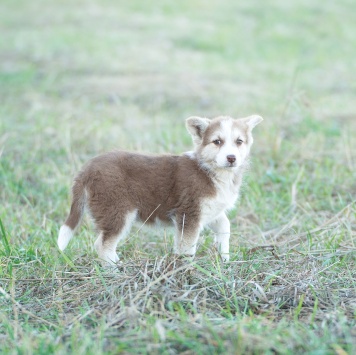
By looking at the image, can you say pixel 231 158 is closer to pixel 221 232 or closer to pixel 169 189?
pixel 169 189

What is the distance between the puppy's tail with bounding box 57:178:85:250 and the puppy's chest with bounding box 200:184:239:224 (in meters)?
0.98

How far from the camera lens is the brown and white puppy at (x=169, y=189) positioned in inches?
202

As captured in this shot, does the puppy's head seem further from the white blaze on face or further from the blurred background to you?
the blurred background

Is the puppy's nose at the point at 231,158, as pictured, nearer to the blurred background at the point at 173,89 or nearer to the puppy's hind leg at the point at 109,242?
the puppy's hind leg at the point at 109,242

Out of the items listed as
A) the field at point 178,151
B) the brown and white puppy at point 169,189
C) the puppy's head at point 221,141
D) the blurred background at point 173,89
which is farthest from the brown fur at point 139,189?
the blurred background at point 173,89

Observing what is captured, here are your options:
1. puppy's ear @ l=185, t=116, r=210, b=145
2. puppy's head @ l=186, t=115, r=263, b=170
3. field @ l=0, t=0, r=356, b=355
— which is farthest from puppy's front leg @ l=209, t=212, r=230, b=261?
puppy's ear @ l=185, t=116, r=210, b=145

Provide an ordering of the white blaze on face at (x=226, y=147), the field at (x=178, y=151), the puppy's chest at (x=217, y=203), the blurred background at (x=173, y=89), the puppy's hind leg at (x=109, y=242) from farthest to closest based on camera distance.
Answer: the blurred background at (x=173, y=89), the puppy's chest at (x=217, y=203), the white blaze on face at (x=226, y=147), the puppy's hind leg at (x=109, y=242), the field at (x=178, y=151)

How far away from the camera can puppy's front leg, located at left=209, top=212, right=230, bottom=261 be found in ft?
17.5

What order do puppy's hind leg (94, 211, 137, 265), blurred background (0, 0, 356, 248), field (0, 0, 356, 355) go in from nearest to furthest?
field (0, 0, 356, 355) → puppy's hind leg (94, 211, 137, 265) → blurred background (0, 0, 356, 248)

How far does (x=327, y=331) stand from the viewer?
12.0 ft

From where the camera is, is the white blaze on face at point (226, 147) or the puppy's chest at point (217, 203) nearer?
the white blaze on face at point (226, 147)

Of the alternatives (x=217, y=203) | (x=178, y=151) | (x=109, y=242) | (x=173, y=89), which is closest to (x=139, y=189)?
(x=109, y=242)

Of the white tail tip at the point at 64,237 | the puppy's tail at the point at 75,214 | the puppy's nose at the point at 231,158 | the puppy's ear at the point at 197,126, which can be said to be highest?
the puppy's ear at the point at 197,126

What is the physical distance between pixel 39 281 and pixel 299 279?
185cm
